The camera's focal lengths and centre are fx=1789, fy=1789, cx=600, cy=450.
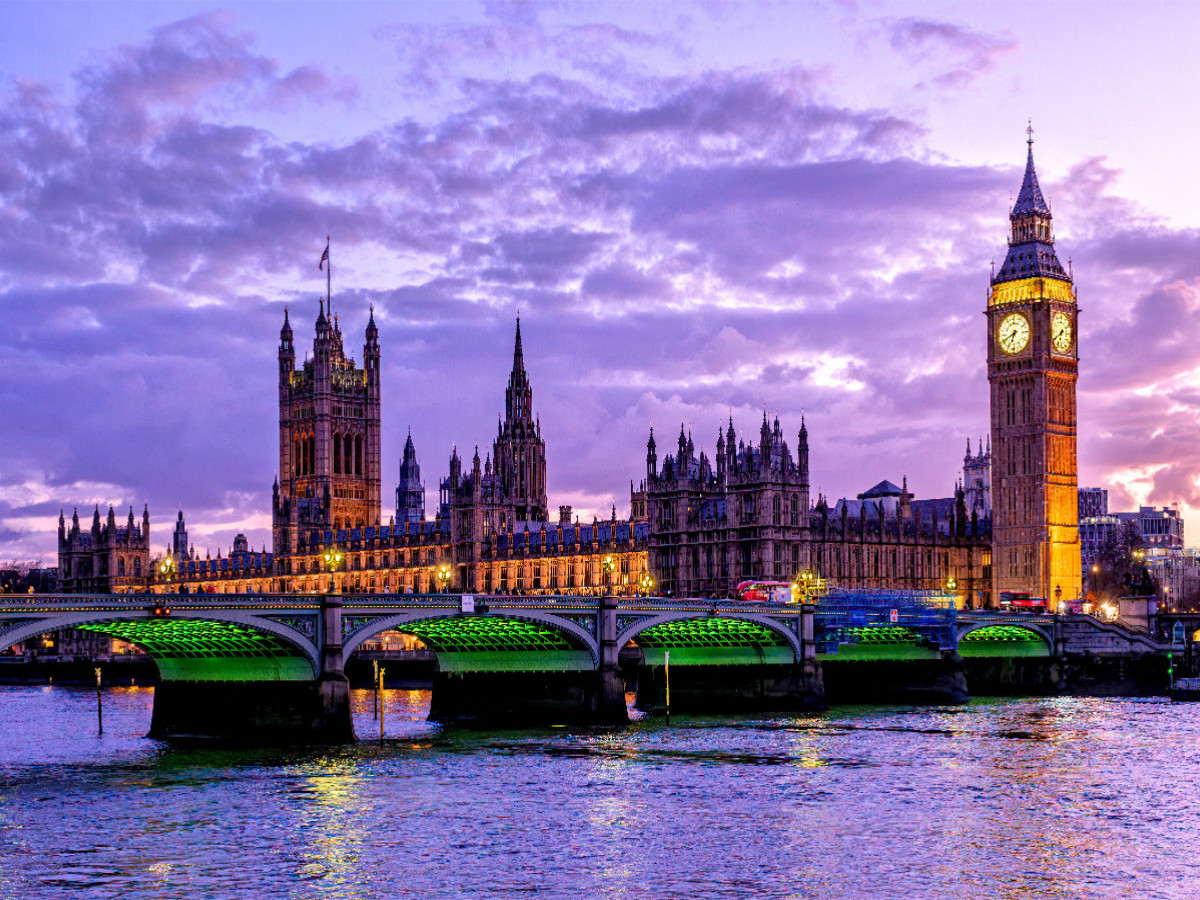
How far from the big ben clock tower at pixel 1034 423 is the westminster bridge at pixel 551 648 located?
121 ft

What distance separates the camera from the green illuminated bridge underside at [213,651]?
81.8 meters

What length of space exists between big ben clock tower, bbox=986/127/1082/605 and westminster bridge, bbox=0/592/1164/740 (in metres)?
36.8

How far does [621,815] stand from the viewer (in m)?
62.5

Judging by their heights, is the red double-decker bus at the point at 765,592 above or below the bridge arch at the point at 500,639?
above

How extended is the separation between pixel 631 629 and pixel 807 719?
12638 millimetres

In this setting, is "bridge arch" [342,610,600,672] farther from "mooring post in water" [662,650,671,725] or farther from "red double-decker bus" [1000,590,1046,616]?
"red double-decker bus" [1000,590,1046,616]

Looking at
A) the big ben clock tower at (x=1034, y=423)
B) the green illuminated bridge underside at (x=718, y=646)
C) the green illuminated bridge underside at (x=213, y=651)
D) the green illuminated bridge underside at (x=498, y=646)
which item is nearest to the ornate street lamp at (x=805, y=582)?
the green illuminated bridge underside at (x=718, y=646)

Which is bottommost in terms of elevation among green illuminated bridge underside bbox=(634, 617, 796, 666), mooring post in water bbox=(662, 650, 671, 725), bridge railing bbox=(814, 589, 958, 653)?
mooring post in water bbox=(662, 650, 671, 725)

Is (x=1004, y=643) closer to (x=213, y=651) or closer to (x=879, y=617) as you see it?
(x=879, y=617)

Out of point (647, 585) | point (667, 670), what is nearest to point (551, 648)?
point (667, 670)

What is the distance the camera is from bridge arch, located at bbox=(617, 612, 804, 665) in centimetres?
10544

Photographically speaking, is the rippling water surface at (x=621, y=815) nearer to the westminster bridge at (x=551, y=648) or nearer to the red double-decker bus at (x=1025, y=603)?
the westminster bridge at (x=551, y=648)

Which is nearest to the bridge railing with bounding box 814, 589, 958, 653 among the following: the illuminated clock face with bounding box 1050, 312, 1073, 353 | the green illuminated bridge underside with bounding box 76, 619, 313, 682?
the green illuminated bridge underside with bounding box 76, 619, 313, 682

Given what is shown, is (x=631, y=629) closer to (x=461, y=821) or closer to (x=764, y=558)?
(x=461, y=821)
